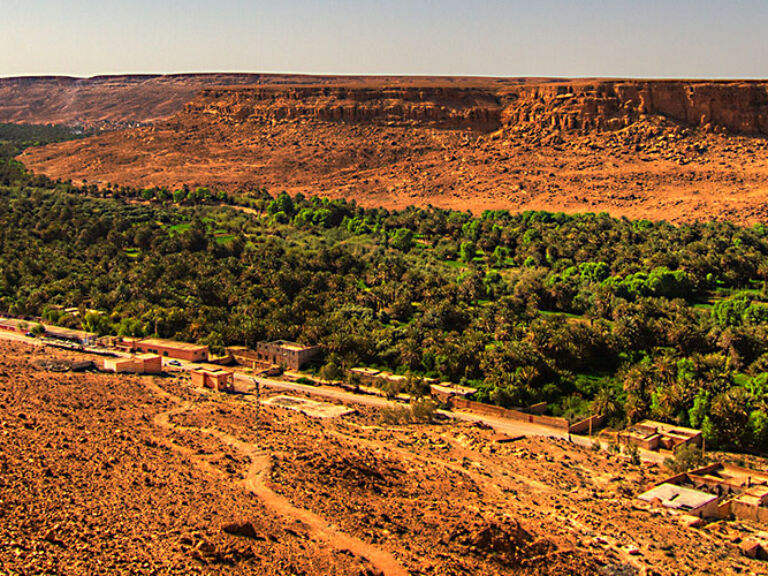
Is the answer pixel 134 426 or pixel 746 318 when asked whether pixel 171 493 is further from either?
pixel 746 318

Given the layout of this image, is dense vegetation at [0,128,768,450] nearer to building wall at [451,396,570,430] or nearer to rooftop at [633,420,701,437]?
rooftop at [633,420,701,437]

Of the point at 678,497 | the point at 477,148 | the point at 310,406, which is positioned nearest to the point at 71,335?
the point at 310,406

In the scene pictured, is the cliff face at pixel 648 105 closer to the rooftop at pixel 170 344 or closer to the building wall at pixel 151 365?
the rooftop at pixel 170 344

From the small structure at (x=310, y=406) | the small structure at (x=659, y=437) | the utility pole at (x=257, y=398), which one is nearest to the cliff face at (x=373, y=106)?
the utility pole at (x=257, y=398)

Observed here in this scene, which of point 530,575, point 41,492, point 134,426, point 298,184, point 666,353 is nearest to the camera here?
point 530,575

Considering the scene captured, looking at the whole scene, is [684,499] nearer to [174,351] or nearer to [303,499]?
[303,499]

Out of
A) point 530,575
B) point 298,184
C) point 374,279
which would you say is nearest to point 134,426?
point 530,575
